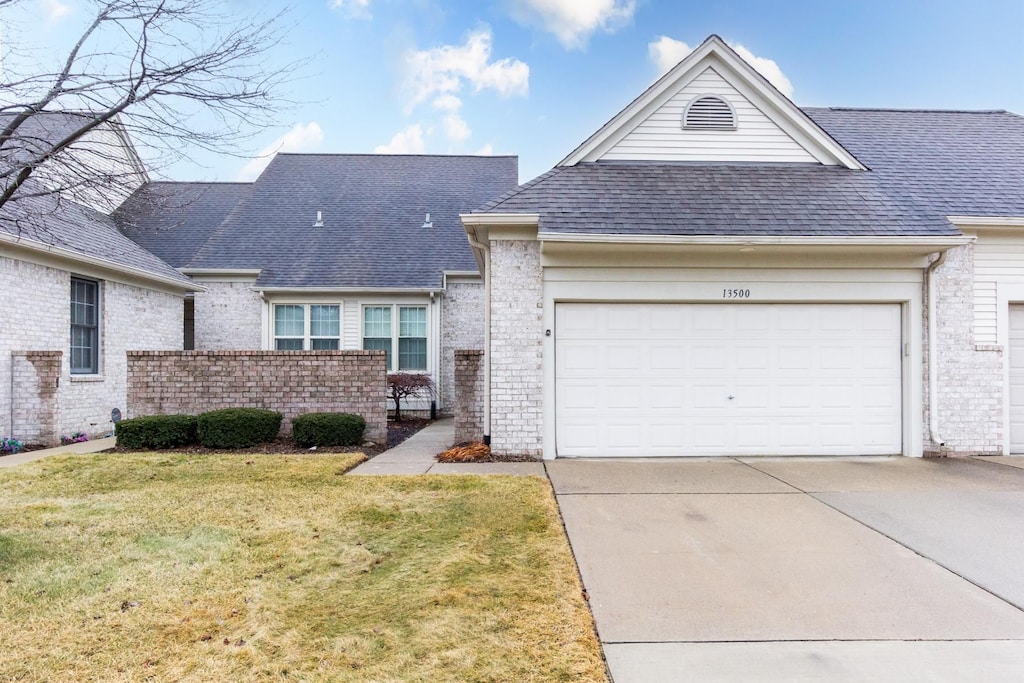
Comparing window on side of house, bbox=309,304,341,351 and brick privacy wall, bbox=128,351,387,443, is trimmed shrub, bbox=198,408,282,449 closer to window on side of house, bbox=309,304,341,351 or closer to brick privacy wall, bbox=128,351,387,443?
brick privacy wall, bbox=128,351,387,443

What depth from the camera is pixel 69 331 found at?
34.9 feet

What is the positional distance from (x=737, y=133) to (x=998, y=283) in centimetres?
Result: 465

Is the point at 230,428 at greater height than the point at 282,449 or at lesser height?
greater

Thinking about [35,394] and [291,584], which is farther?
[35,394]

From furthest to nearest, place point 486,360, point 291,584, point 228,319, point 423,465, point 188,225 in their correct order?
point 188,225
point 228,319
point 486,360
point 423,465
point 291,584

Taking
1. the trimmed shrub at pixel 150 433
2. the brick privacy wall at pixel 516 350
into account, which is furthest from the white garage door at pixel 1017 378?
the trimmed shrub at pixel 150 433

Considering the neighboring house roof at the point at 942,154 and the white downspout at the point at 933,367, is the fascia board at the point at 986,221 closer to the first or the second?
the neighboring house roof at the point at 942,154

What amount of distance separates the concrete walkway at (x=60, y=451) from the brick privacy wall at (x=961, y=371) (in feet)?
44.6

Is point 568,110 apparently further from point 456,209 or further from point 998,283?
point 998,283

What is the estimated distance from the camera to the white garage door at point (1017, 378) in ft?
27.9

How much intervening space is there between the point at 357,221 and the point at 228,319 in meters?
4.67

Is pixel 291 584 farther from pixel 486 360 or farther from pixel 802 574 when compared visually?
pixel 486 360

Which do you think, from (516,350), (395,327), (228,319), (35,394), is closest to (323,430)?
(516,350)

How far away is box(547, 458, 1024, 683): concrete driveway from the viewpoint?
9.45 ft
